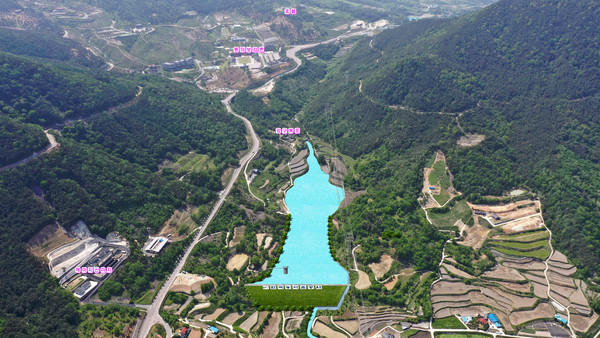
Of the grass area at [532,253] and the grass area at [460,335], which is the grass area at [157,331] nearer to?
the grass area at [460,335]

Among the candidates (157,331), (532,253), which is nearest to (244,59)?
(157,331)

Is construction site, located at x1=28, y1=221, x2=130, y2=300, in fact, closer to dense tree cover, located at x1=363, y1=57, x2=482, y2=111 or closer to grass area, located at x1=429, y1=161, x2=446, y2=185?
grass area, located at x1=429, y1=161, x2=446, y2=185

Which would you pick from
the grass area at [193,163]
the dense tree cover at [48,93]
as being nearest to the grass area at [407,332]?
the grass area at [193,163]

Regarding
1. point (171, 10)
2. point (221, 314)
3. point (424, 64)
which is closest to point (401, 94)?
point (424, 64)

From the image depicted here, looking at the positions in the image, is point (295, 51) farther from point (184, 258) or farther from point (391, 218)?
point (184, 258)

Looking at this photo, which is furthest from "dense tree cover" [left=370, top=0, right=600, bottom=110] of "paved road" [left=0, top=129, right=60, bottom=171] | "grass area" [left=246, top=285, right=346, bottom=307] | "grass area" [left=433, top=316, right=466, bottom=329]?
"paved road" [left=0, top=129, right=60, bottom=171]
